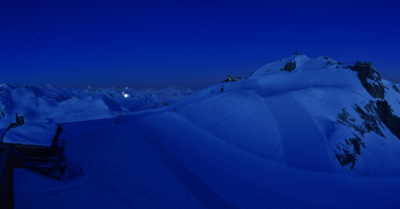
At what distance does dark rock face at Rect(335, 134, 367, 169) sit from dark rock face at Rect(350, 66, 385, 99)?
870 inches

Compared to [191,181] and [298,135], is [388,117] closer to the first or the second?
[298,135]

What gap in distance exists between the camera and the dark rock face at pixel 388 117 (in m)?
34.2

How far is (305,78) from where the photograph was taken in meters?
49.0

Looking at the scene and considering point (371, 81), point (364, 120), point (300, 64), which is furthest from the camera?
point (300, 64)

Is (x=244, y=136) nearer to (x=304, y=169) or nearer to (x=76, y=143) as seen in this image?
(x=304, y=169)

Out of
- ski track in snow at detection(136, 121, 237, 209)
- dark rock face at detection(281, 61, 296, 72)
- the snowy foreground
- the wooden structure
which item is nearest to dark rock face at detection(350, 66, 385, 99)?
the snowy foreground

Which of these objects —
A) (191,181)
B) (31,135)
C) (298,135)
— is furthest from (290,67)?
(31,135)

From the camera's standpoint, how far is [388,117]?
35.3 meters

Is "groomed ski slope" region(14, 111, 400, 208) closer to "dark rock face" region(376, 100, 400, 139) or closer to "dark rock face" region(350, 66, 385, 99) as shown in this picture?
"dark rock face" region(376, 100, 400, 139)

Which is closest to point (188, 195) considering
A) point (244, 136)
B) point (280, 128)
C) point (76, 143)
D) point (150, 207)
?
point (150, 207)

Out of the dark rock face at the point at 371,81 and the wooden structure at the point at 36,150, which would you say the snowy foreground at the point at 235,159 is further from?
the dark rock face at the point at 371,81

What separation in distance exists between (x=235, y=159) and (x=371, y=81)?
4280 cm

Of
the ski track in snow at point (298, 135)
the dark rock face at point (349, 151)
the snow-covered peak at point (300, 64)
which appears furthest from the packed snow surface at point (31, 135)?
the snow-covered peak at point (300, 64)

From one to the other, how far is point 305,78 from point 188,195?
162 feet
